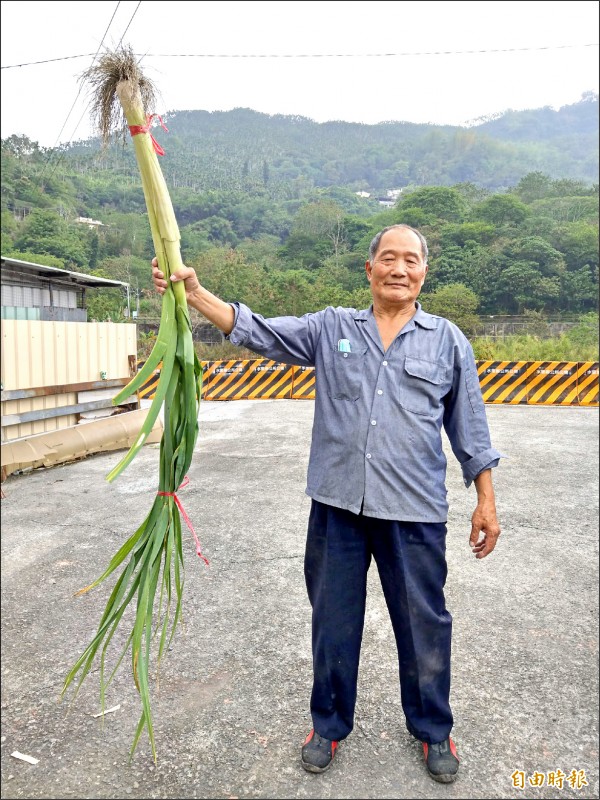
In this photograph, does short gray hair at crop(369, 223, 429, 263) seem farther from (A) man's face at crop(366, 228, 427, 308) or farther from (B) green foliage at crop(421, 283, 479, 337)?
(B) green foliage at crop(421, 283, 479, 337)

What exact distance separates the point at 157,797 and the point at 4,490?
3.56ft

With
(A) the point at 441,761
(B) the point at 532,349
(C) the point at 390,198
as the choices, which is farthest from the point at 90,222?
(A) the point at 441,761

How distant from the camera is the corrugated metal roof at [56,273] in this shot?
1.67 m

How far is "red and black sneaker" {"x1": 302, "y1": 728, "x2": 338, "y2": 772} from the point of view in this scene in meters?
1.82

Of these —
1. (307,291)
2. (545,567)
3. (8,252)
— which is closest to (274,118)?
(307,291)

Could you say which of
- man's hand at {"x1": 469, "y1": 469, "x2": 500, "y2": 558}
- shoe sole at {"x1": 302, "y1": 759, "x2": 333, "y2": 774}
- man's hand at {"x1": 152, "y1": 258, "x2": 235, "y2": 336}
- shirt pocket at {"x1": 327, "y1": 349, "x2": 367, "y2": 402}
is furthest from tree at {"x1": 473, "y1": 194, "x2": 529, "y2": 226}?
shoe sole at {"x1": 302, "y1": 759, "x2": 333, "y2": 774}

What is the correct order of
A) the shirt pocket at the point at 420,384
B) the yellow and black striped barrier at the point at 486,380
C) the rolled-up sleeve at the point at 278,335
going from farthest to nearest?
the yellow and black striped barrier at the point at 486,380, the shirt pocket at the point at 420,384, the rolled-up sleeve at the point at 278,335

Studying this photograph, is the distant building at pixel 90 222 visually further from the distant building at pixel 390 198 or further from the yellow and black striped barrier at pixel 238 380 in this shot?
the distant building at pixel 390 198

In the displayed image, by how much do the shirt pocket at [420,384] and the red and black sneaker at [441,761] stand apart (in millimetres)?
1013

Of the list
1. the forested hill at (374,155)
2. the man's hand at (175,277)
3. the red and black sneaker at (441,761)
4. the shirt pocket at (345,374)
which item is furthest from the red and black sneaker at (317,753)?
the forested hill at (374,155)

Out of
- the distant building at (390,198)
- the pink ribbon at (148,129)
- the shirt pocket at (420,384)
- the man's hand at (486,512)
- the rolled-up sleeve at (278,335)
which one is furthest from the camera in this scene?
the distant building at (390,198)

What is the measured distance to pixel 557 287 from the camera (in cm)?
188

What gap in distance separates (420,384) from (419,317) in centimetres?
20

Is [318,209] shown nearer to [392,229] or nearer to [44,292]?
[392,229]
